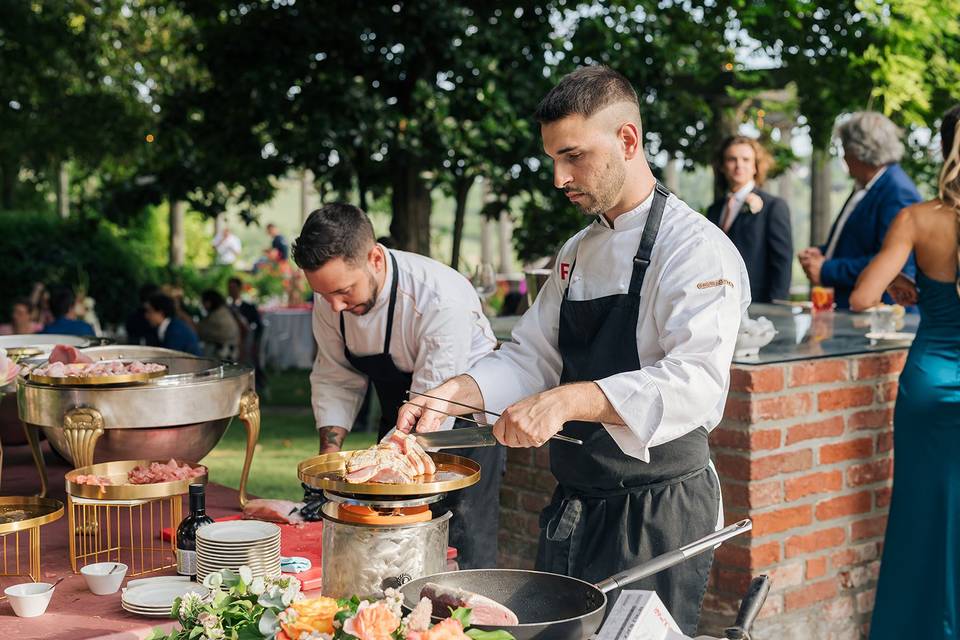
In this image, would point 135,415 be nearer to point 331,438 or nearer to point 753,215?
point 331,438

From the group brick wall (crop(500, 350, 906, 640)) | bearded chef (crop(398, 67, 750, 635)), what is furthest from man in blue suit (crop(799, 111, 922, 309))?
bearded chef (crop(398, 67, 750, 635))

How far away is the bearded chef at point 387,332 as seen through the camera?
122 inches

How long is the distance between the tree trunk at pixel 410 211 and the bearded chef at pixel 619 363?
5.78m

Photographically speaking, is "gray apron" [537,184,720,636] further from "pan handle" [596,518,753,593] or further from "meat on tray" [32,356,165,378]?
"meat on tray" [32,356,165,378]

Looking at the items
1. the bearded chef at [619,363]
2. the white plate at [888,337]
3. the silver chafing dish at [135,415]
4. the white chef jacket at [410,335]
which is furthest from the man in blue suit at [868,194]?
the silver chafing dish at [135,415]

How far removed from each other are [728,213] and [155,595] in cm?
367

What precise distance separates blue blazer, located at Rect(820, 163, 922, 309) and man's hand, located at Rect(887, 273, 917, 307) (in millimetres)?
669

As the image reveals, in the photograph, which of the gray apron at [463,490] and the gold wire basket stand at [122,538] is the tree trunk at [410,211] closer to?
the gray apron at [463,490]

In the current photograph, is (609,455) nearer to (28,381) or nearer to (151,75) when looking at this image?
(28,381)

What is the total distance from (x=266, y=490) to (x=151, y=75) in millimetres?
7545

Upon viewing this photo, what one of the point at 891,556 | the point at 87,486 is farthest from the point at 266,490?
the point at 87,486

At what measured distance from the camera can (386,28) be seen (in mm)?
7574

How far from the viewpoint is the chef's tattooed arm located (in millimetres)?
3328

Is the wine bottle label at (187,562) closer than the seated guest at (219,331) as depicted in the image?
Yes
